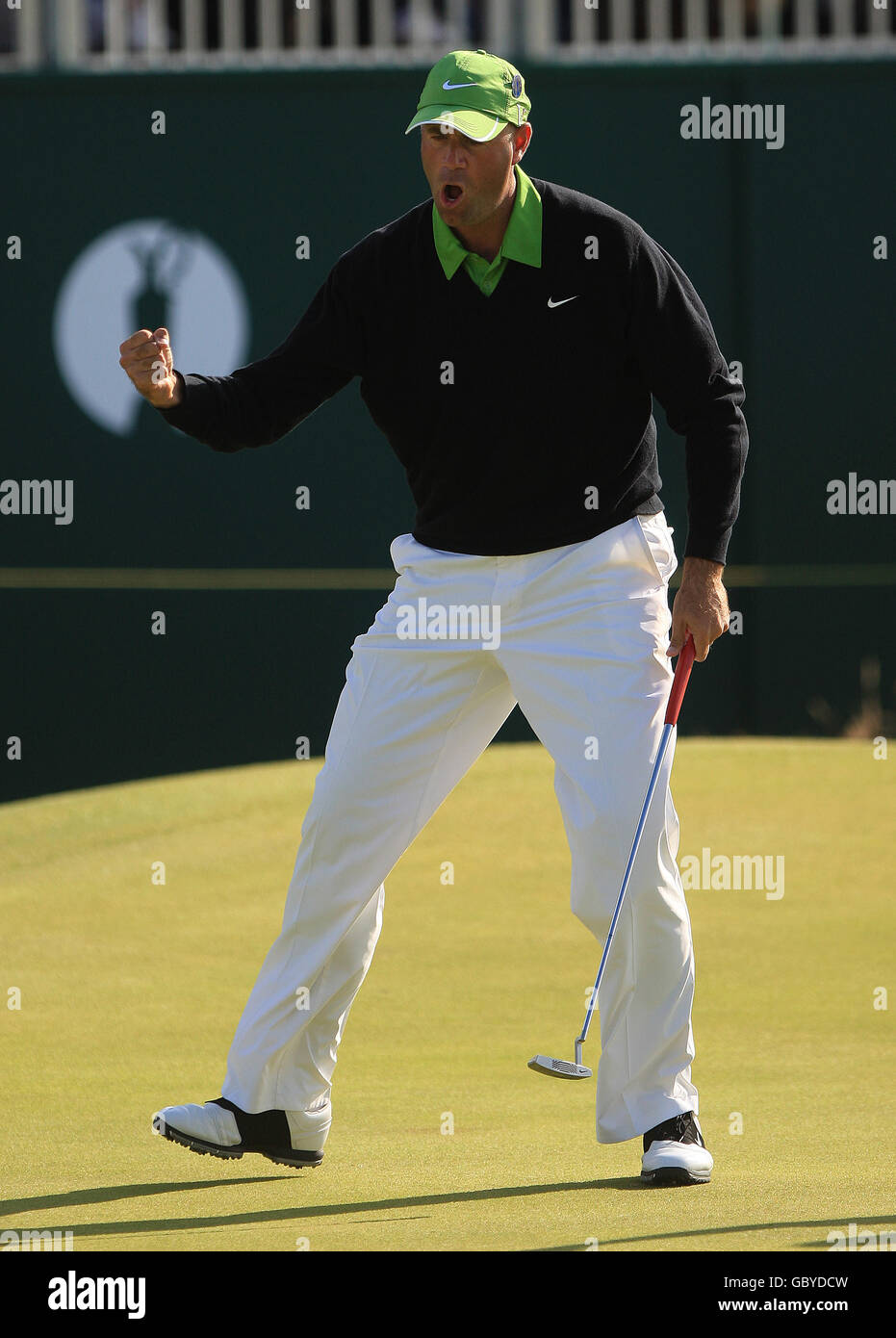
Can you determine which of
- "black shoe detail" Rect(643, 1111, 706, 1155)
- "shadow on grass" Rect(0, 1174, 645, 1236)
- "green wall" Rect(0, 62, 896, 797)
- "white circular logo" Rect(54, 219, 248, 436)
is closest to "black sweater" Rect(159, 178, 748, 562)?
"black shoe detail" Rect(643, 1111, 706, 1155)

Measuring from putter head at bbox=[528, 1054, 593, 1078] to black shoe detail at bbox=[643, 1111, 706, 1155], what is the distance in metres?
0.15

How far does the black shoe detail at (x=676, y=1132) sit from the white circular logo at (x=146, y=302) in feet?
25.6

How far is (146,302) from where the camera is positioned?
36.0 ft

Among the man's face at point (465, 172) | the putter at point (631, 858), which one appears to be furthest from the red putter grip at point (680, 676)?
the man's face at point (465, 172)

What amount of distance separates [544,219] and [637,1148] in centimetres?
171

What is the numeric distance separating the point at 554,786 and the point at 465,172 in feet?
3.58

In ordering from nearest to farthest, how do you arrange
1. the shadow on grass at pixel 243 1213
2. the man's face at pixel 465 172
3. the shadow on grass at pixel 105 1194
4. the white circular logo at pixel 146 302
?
the shadow on grass at pixel 243 1213, the shadow on grass at pixel 105 1194, the man's face at pixel 465 172, the white circular logo at pixel 146 302

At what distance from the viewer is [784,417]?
11.1m

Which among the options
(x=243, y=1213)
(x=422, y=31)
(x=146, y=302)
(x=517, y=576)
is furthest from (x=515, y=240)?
(x=422, y=31)

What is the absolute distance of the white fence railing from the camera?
38.4 ft

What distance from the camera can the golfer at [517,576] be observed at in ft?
12.1

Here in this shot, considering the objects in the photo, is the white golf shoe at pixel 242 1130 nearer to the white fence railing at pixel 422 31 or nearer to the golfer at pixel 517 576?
the golfer at pixel 517 576

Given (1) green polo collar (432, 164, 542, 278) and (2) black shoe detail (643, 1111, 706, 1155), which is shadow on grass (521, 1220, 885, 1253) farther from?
(1) green polo collar (432, 164, 542, 278)

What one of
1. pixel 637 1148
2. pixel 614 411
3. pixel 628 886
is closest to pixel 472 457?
pixel 614 411
